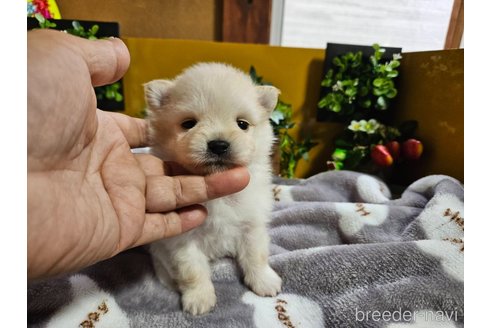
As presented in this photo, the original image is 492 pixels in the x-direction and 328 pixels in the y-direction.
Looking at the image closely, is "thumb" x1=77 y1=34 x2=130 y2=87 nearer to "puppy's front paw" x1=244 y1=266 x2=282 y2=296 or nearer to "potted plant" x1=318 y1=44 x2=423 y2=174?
"puppy's front paw" x1=244 y1=266 x2=282 y2=296

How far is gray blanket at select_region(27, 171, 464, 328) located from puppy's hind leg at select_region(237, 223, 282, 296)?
3 cm

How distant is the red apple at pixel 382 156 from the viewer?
212cm

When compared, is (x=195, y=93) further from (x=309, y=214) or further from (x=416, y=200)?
(x=416, y=200)

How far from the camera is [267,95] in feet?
4.32

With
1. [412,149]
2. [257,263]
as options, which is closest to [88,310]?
[257,263]

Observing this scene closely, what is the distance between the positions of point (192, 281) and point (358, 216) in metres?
0.89

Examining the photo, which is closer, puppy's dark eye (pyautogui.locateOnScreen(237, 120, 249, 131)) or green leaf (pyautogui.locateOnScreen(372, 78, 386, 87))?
puppy's dark eye (pyautogui.locateOnScreen(237, 120, 249, 131))

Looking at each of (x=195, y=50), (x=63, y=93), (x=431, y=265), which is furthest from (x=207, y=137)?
(x=195, y=50)

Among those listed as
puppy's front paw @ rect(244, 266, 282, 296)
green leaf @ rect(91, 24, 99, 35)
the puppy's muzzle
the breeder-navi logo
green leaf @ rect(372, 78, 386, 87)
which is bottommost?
puppy's front paw @ rect(244, 266, 282, 296)

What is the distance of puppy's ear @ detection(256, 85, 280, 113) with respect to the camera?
1.31m

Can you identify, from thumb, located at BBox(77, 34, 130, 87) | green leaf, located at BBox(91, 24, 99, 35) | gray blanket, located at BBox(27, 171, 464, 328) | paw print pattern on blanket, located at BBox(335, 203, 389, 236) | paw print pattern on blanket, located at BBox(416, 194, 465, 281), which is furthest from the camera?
green leaf, located at BBox(91, 24, 99, 35)

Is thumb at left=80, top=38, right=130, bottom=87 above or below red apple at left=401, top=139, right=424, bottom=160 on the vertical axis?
above

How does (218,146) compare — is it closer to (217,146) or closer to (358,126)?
(217,146)

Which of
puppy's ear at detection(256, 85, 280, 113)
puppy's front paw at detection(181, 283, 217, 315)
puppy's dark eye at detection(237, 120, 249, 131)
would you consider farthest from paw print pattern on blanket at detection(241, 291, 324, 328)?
puppy's ear at detection(256, 85, 280, 113)
